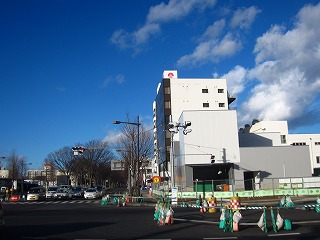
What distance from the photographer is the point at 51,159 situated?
338ft

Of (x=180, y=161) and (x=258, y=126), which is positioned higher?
(x=258, y=126)

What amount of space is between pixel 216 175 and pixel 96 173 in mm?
45064

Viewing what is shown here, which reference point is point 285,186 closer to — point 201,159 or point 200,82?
point 201,159

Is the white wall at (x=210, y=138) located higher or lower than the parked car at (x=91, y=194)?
higher

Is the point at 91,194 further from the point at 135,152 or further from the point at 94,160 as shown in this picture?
the point at 94,160

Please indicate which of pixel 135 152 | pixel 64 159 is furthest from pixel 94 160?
pixel 135 152

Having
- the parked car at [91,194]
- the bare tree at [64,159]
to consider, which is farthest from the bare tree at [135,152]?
the bare tree at [64,159]

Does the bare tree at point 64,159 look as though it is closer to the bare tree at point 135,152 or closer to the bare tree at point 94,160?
the bare tree at point 94,160

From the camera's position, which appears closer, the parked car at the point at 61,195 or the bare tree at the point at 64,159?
the parked car at the point at 61,195

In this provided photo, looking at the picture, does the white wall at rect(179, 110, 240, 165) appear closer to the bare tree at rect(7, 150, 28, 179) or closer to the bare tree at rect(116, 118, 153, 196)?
the bare tree at rect(116, 118, 153, 196)

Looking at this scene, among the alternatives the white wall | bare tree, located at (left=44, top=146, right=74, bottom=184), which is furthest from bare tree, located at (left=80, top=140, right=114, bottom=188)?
the white wall

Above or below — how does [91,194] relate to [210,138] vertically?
below

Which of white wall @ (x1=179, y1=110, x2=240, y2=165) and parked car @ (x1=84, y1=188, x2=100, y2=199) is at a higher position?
white wall @ (x1=179, y1=110, x2=240, y2=165)

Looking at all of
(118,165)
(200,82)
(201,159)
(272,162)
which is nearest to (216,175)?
(201,159)
